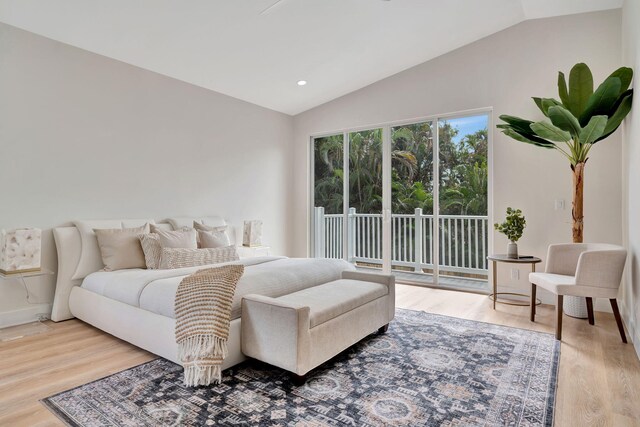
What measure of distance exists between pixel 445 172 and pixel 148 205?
3721mm

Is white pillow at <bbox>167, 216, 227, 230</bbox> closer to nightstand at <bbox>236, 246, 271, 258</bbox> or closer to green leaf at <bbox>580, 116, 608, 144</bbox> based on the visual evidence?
nightstand at <bbox>236, 246, 271, 258</bbox>

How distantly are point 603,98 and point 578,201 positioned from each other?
942 mm

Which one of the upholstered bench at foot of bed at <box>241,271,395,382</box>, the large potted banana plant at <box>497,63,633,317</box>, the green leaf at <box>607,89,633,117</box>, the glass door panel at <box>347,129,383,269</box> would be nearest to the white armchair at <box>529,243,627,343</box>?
the large potted banana plant at <box>497,63,633,317</box>

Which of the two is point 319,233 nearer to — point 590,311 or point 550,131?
point 550,131

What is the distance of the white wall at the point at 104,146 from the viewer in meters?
3.24

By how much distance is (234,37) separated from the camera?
377 centimetres

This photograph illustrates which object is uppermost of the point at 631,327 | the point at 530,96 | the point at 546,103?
the point at 530,96

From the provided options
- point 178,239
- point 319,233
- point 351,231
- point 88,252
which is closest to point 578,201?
point 351,231

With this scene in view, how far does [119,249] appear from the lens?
340 cm

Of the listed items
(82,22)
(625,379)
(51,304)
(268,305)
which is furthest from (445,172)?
(51,304)

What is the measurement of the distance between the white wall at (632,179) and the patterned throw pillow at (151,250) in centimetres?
393

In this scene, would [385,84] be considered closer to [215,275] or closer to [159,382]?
[215,275]

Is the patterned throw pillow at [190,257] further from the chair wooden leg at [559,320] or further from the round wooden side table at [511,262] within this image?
the chair wooden leg at [559,320]

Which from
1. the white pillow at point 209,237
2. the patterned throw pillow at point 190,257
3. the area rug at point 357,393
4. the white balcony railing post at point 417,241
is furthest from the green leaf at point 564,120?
the white pillow at point 209,237
